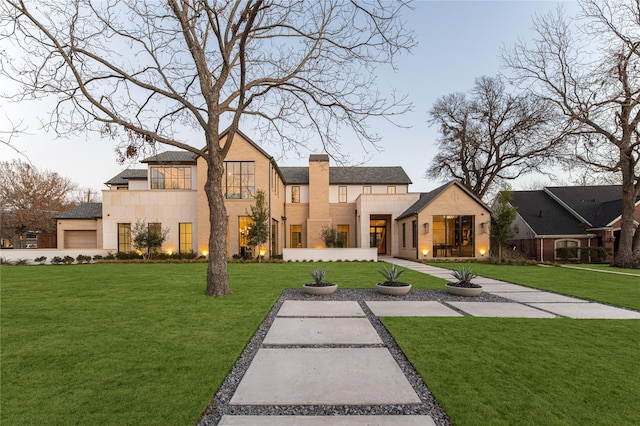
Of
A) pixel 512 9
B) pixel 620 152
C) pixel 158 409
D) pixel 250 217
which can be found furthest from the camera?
pixel 250 217

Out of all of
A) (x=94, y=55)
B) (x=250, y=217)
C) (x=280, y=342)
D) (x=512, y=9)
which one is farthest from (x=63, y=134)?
(x=512, y=9)

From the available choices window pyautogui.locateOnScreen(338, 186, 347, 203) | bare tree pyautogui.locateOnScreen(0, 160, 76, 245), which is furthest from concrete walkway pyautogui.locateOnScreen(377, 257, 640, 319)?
bare tree pyautogui.locateOnScreen(0, 160, 76, 245)

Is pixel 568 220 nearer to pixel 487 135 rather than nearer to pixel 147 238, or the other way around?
pixel 487 135

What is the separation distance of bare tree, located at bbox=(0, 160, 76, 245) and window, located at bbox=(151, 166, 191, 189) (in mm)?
18484

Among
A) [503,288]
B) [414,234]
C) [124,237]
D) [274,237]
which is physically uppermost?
[414,234]

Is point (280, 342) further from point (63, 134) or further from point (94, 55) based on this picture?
point (94, 55)

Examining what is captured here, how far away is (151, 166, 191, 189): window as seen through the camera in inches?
893

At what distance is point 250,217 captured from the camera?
19.5 meters

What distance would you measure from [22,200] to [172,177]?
71.1 feet

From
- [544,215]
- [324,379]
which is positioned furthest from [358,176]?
[324,379]

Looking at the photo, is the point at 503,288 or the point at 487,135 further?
the point at 487,135

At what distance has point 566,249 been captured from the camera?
23156mm

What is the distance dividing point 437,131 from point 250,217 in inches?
877

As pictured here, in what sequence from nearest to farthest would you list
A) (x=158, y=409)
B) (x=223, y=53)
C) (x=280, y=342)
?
(x=158, y=409)
(x=280, y=342)
(x=223, y=53)
